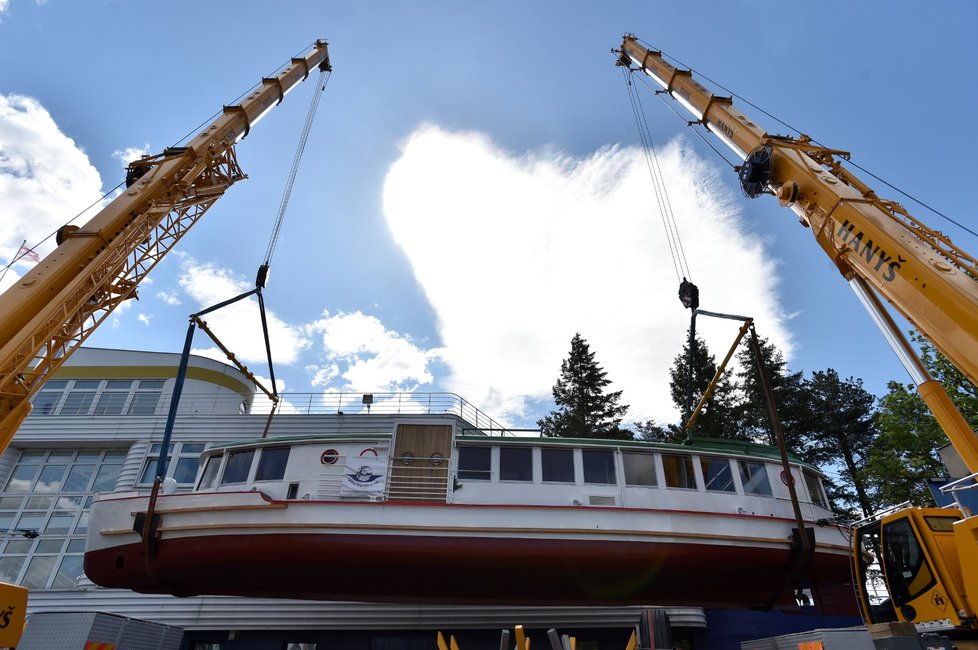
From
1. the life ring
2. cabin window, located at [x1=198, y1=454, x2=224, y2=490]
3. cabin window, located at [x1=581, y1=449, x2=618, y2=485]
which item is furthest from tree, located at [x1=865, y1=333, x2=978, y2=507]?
cabin window, located at [x1=198, y1=454, x2=224, y2=490]

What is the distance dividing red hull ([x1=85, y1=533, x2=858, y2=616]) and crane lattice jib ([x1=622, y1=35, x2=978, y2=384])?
551cm

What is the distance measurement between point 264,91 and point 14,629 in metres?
14.5

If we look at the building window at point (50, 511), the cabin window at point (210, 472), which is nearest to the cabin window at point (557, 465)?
the cabin window at point (210, 472)

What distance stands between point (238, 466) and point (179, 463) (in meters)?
7.24

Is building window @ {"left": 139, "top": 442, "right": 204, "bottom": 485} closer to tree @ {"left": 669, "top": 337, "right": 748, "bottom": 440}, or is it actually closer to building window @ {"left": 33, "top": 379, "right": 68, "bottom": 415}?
building window @ {"left": 33, "top": 379, "right": 68, "bottom": 415}

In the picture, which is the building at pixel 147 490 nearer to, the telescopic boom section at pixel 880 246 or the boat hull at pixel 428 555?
the boat hull at pixel 428 555

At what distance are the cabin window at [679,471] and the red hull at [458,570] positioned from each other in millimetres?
1663

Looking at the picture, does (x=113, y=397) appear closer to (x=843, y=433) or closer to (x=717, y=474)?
(x=717, y=474)

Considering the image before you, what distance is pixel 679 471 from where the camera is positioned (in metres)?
11.4

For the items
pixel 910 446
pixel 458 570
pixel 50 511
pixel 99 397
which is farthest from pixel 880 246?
pixel 99 397

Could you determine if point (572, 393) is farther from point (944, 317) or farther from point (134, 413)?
point (944, 317)

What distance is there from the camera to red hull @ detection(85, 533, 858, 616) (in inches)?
370

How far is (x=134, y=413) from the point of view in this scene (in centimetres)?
1894

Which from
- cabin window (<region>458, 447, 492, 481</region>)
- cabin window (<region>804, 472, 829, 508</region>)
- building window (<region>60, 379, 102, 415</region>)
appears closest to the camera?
cabin window (<region>458, 447, 492, 481</region>)
